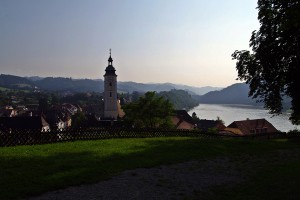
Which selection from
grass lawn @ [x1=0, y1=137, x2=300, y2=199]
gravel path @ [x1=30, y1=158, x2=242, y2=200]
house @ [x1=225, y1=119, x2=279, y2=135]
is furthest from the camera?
house @ [x1=225, y1=119, x2=279, y2=135]

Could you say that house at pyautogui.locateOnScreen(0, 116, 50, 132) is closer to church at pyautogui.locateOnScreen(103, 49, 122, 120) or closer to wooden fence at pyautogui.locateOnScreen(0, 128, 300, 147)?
church at pyautogui.locateOnScreen(103, 49, 122, 120)

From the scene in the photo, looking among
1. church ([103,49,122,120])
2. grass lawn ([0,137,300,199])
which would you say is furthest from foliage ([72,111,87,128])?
grass lawn ([0,137,300,199])

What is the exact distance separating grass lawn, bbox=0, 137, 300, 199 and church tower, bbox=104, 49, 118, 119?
73.5 meters

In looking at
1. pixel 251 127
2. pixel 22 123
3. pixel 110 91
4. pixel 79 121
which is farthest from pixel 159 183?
pixel 79 121

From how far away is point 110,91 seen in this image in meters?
97.0

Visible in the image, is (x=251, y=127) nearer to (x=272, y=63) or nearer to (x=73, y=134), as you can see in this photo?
(x=272, y=63)

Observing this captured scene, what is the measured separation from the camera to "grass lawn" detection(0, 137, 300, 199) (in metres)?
12.6

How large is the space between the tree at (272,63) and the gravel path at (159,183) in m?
14.7

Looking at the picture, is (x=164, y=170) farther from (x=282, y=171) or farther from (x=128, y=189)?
(x=282, y=171)

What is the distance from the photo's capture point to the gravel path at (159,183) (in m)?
11.8

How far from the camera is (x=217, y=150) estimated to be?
912 inches

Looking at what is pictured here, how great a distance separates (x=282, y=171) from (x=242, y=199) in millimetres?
5841

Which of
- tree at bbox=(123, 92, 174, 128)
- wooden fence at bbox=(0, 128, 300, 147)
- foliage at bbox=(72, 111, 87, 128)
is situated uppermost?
tree at bbox=(123, 92, 174, 128)

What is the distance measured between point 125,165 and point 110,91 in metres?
81.4
